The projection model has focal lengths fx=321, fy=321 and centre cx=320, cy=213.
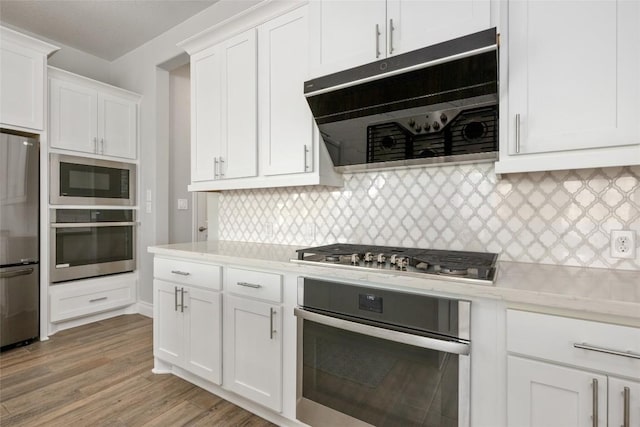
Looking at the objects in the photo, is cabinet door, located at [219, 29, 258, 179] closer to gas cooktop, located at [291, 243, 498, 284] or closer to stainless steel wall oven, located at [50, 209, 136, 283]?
gas cooktop, located at [291, 243, 498, 284]

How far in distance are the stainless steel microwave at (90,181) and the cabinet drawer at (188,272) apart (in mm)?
1621

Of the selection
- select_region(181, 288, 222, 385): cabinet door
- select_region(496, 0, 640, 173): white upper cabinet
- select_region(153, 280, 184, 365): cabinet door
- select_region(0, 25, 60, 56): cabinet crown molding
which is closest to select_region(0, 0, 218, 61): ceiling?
select_region(0, 25, 60, 56): cabinet crown molding

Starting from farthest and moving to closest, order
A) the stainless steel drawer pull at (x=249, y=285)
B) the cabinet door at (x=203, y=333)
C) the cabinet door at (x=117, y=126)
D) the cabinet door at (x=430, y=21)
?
the cabinet door at (x=117, y=126)
the cabinet door at (x=203, y=333)
the stainless steel drawer pull at (x=249, y=285)
the cabinet door at (x=430, y=21)

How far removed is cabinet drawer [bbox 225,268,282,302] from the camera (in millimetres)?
1615

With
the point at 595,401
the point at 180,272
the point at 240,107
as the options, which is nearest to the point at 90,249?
the point at 180,272

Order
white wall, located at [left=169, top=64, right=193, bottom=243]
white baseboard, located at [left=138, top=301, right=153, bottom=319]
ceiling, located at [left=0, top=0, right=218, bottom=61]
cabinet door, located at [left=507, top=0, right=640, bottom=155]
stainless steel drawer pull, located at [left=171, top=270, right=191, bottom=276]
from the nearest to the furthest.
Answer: cabinet door, located at [left=507, top=0, right=640, bottom=155]
stainless steel drawer pull, located at [left=171, top=270, right=191, bottom=276]
ceiling, located at [left=0, top=0, right=218, bottom=61]
white baseboard, located at [left=138, top=301, right=153, bottom=319]
white wall, located at [left=169, top=64, right=193, bottom=243]

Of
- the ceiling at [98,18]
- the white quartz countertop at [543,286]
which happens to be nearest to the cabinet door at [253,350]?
the white quartz countertop at [543,286]

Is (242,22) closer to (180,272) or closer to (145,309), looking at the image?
(180,272)

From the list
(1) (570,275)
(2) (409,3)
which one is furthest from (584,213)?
(2) (409,3)

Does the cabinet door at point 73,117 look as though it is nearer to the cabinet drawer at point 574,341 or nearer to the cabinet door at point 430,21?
the cabinet door at point 430,21

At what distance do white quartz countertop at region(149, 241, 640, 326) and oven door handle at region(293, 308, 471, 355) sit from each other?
0.17 metres

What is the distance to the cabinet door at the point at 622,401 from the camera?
2.97 ft

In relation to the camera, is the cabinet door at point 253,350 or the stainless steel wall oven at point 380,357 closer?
the stainless steel wall oven at point 380,357

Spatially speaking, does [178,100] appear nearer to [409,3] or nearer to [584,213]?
[409,3]
